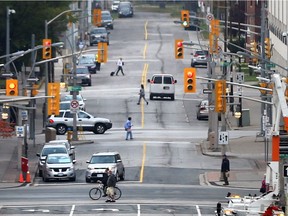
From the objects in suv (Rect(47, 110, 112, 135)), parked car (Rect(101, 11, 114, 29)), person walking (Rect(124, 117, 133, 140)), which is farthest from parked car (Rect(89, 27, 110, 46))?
person walking (Rect(124, 117, 133, 140))

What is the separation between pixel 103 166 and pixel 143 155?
→ 33.1 feet

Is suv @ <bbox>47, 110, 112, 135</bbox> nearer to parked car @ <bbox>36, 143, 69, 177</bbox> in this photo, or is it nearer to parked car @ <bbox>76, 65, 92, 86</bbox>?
parked car @ <bbox>36, 143, 69, 177</bbox>

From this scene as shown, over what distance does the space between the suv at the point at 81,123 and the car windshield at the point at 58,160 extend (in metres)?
17.5

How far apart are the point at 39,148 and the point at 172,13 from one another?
336 feet

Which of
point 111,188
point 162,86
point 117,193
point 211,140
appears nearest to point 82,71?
point 162,86

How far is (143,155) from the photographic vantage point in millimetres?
70188

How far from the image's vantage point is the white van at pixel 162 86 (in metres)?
95.1

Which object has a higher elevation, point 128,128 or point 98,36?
point 98,36

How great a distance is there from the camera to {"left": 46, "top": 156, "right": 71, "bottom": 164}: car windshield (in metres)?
61.6

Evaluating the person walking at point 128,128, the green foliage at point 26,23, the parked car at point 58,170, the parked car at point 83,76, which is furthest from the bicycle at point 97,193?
the parked car at point 83,76

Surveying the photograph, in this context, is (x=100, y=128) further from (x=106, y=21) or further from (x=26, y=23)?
(x=106, y=21)

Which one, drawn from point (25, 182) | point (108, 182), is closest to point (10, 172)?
point (25, 182)

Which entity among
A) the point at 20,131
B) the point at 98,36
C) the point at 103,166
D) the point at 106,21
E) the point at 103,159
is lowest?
the point at 103,166

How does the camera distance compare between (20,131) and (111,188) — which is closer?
(111,188)
